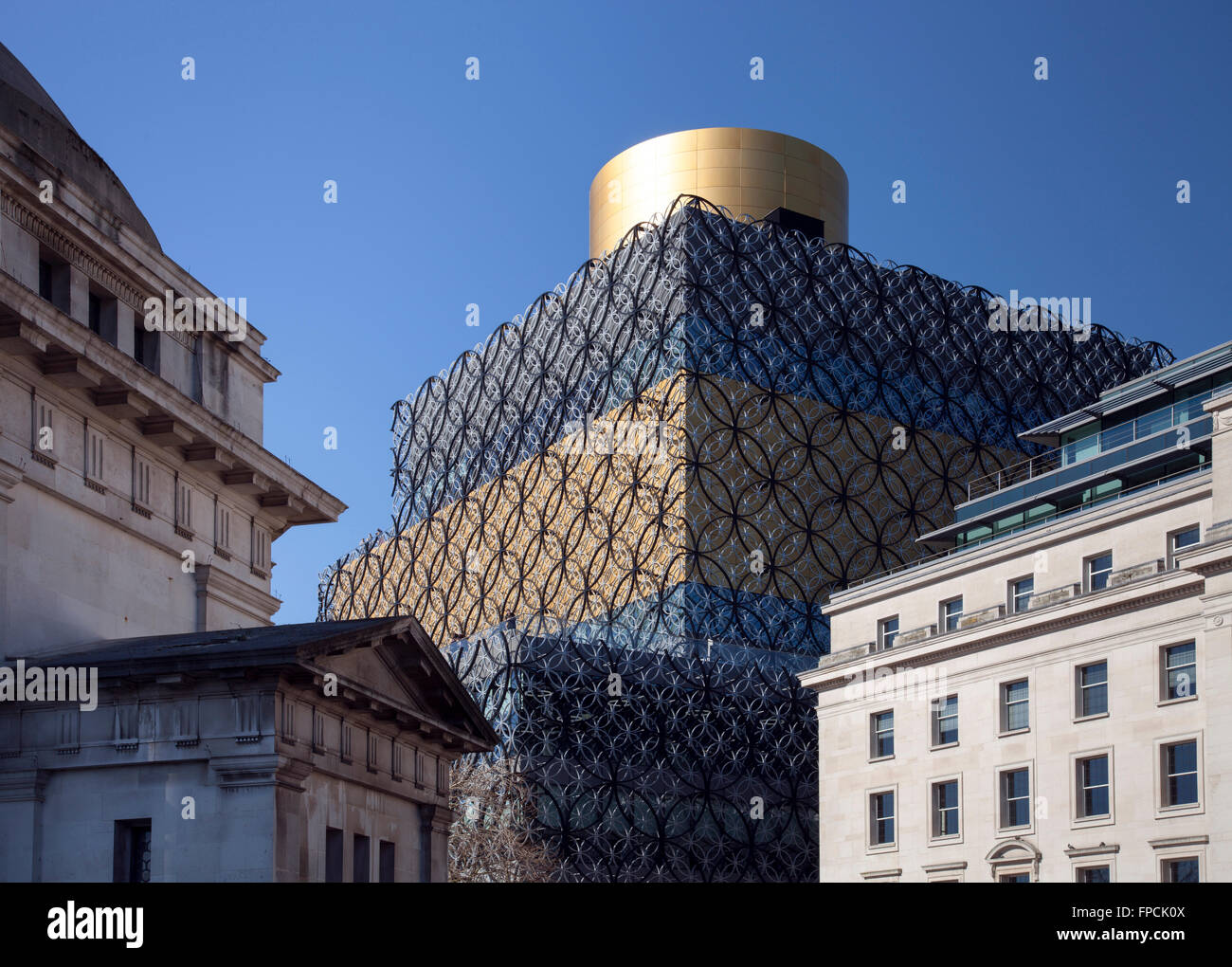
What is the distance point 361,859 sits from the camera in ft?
117

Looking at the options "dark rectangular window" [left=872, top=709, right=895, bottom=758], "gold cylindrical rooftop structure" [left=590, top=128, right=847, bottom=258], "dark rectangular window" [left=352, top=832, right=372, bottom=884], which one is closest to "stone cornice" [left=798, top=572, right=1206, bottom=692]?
"dark rectangular window" [left=872, top=709, right=895, bottom=758]

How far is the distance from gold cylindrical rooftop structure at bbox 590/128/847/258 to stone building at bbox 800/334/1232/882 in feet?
179

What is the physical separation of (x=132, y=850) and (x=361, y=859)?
5133 millimetres

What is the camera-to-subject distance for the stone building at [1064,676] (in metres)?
54.6

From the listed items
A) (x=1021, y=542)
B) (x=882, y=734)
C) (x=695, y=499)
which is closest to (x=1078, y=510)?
(x=1021, y=542)

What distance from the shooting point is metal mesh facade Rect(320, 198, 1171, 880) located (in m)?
84.9

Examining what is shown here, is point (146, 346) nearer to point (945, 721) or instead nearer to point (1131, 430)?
point (945, 721)

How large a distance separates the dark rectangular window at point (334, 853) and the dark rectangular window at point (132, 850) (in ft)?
11.8

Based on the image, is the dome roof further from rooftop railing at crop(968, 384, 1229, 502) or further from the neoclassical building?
rooftop railing at crop(968, 384, 1229, 502)

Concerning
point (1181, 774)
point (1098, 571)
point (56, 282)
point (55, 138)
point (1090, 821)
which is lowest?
point (1090, 821)

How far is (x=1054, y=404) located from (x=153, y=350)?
3294 inches

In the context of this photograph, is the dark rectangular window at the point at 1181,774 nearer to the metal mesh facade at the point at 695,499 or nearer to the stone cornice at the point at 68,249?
the metal mesh facade at the point at 695,499
